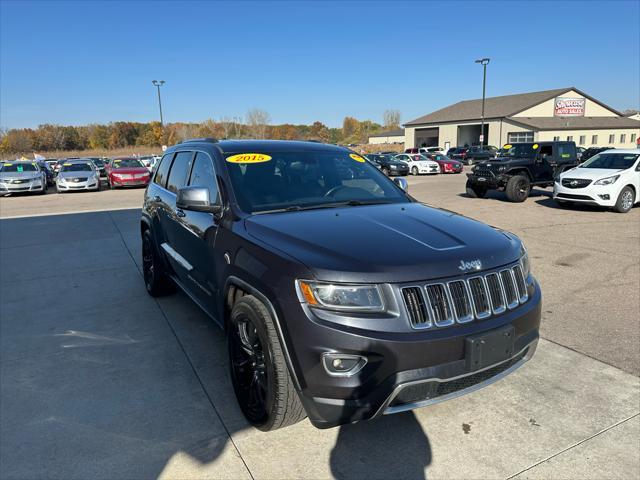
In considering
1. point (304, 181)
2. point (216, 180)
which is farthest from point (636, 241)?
point (216, 180)

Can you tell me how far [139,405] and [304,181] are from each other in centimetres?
208

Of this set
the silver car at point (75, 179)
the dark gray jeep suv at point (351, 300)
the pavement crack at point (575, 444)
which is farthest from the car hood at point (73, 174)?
the pavement crack at point (575, 444)

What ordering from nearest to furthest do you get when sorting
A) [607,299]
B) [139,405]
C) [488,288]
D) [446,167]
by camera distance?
[488,288] → [139,405] → [607,299] → [446,167]

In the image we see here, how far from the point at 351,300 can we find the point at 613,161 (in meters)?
13.0

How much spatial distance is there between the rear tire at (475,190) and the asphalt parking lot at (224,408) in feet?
32.1

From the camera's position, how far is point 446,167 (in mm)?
31281

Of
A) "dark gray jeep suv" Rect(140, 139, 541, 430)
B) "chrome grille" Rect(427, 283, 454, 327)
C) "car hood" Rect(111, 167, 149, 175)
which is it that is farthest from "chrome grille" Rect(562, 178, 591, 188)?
"car hood" Rect(111, 167, 149, 175)

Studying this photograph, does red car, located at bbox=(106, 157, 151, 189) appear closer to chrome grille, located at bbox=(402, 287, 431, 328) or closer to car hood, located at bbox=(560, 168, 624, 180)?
car hood, located at bbox=(560, 168, 624, 180)

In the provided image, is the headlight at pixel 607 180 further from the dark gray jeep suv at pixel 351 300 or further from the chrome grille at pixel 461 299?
the chrome grille at pixel 461 299

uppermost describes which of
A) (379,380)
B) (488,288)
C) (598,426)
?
(488,288)

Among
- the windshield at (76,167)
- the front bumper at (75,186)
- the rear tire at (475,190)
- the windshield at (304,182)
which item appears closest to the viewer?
the windshield at (304,182)

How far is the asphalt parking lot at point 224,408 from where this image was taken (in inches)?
103

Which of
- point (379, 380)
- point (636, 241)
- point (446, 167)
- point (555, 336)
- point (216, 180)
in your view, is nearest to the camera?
point (379, 380)

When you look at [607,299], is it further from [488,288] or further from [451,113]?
[451,113]
